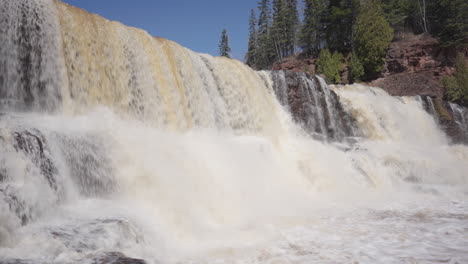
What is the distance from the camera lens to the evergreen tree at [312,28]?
121 feet

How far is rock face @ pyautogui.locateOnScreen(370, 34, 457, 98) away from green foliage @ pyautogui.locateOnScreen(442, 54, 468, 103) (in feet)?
2.01

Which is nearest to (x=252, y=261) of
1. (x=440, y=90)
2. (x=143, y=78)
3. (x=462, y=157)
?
(x=143, y=78)

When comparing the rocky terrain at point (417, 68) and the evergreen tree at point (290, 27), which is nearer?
the rocky terrain at point (417, 68)

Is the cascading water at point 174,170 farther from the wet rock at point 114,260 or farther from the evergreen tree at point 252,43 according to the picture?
the evergreen tree at point 252,43

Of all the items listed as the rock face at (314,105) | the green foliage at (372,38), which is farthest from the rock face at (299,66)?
the rock face at (314,105)

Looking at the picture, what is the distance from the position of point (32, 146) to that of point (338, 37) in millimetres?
33684

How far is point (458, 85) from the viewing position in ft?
70.2

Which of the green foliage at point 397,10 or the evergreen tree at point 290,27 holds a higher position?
the evergreen tree at point 290,27

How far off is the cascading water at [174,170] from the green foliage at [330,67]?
14.6 metres

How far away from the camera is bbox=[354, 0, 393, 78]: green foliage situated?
86.4 feet

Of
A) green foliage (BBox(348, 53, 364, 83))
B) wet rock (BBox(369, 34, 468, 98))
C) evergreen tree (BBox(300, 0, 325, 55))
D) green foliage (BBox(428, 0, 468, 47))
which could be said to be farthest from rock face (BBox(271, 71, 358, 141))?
evergreen tree (BBox(300, 0, 325, 55))

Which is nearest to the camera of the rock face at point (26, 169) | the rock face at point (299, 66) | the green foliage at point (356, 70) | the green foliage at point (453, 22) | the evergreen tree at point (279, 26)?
the rock face at point (26, 169)

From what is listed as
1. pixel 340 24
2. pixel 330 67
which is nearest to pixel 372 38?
pixel 330 67

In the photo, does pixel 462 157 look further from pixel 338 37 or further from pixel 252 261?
pixel 338 37
